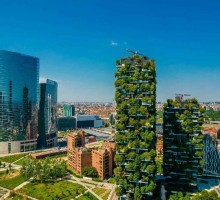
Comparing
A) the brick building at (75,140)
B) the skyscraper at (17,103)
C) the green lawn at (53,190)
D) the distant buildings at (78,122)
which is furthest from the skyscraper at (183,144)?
the distant buildings at (78,122)

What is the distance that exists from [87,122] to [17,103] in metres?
60.9

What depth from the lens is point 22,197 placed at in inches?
1700

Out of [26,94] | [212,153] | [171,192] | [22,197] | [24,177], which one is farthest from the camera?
[26,94]

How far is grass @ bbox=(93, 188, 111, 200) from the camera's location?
1673 inches

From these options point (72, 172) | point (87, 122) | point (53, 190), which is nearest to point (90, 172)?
point (72, 172)

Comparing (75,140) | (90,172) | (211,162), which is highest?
(75,140)

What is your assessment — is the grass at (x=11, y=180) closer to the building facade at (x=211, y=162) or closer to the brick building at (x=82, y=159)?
the brick building at (x=82, y=159)

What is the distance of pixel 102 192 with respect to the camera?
4438 cm

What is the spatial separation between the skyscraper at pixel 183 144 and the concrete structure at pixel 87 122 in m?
94.0

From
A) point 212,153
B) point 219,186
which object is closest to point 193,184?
point 219,186

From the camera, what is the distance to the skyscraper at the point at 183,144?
136 feet

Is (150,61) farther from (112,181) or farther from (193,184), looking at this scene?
(112,181)

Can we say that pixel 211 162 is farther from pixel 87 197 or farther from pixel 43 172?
pixel 43 172

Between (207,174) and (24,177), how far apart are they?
35.3 metres
